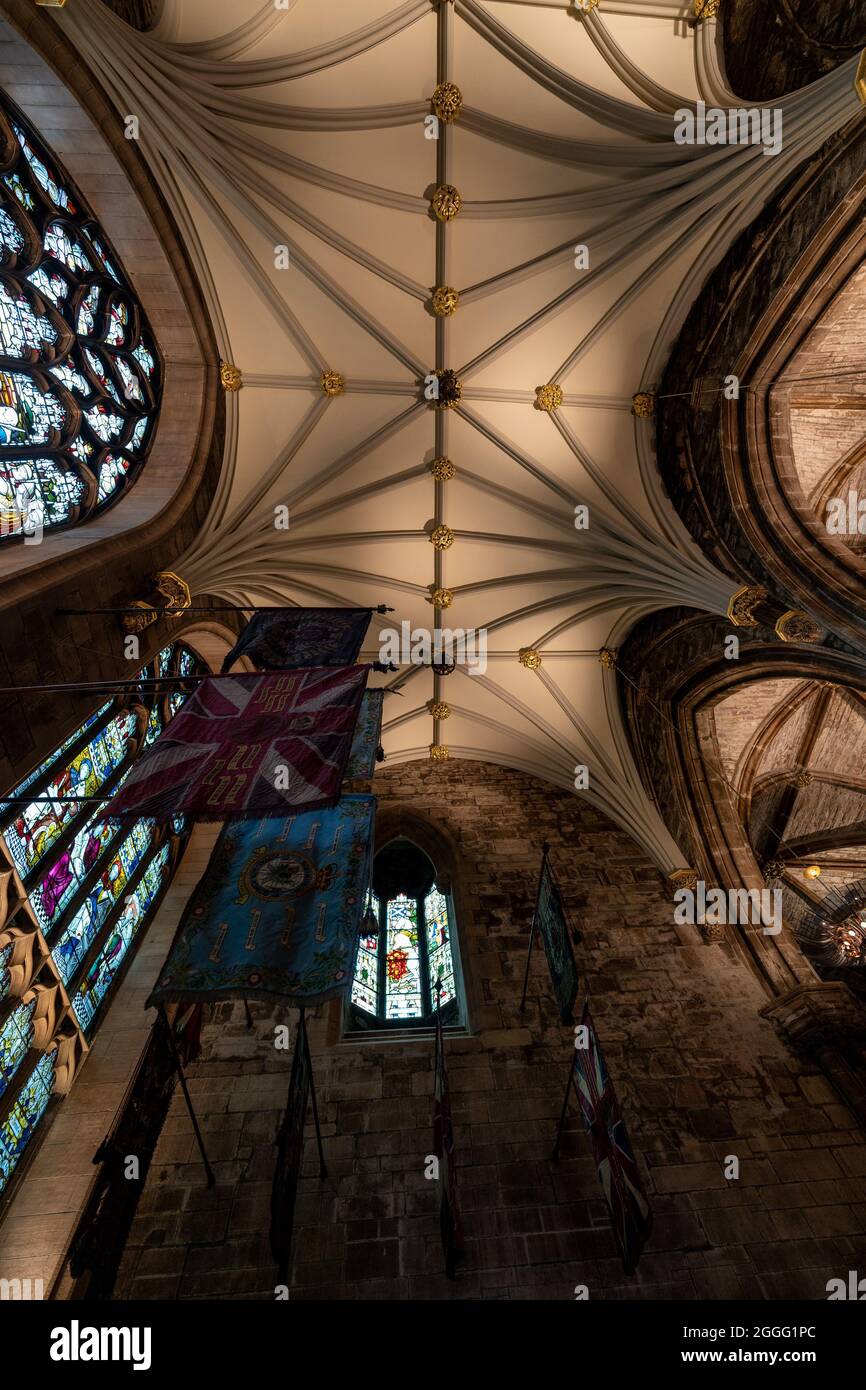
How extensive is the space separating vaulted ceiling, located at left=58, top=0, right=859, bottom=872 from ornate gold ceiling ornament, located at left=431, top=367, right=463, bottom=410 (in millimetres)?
150

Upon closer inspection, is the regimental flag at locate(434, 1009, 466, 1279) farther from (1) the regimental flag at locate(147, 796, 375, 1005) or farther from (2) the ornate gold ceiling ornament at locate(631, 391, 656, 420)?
(2) the ornate gold ceiling ornament at locate(631, 391, 656, 420)

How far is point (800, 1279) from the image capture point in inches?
204

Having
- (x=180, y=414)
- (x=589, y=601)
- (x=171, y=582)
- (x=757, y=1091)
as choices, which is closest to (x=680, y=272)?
(x=589, y=601)

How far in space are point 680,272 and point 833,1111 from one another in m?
10.3

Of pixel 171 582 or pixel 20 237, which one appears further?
pixel 171 582

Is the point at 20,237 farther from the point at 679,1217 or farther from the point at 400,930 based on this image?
the point at 679,1217

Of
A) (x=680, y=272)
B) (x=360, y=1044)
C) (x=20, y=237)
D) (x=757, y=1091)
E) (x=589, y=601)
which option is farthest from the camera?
(x=589, y=601)

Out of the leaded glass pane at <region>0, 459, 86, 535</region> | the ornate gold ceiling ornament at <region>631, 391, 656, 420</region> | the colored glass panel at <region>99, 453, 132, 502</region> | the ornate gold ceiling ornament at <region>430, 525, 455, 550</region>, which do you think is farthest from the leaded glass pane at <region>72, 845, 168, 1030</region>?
the ornate gold ceiling ornament at <region>631, 391, 656, 420</region>

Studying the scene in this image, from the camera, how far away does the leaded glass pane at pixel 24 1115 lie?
196 inches

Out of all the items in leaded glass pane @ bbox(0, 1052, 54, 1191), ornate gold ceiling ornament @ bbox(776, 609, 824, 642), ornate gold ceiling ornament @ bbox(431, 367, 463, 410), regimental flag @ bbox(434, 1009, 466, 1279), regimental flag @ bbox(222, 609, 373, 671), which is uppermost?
ornate gold ceiling ornament @ bbox(431, 367, 463, 410)

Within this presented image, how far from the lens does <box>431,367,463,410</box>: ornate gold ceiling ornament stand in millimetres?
9273

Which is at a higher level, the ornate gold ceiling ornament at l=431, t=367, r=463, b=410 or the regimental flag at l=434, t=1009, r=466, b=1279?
the ornate gold ceiling ornament at l=431, t=367, r=463, b=410

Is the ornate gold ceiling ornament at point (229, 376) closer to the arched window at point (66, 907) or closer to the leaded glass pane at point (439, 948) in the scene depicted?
the arched window at point (66, 907)

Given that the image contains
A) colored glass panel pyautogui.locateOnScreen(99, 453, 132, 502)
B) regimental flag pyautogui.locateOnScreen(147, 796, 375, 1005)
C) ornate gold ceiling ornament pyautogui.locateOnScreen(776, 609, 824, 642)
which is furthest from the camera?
colored glass panel pyautogui.locateOnScreen(99, 453, 132, 502)
